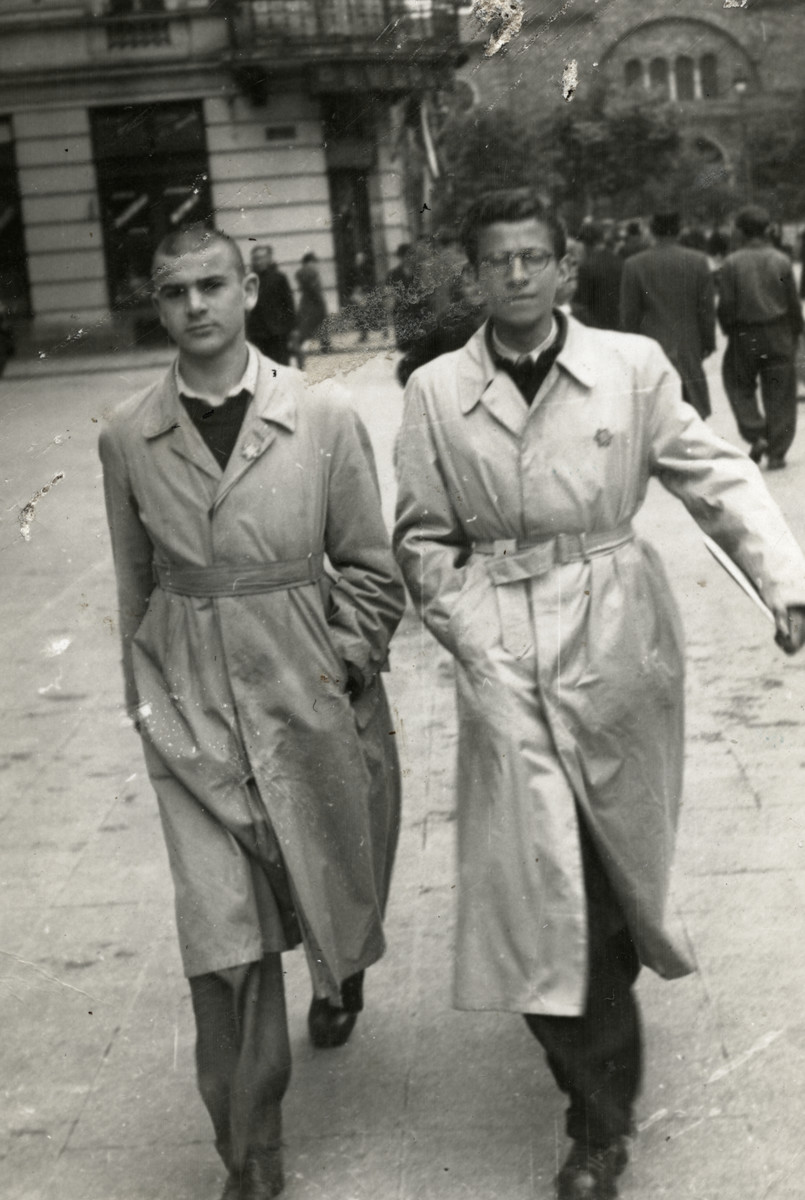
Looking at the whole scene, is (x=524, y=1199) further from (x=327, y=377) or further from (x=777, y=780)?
(x=777, y=780)

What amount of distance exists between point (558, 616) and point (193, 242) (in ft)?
3.17

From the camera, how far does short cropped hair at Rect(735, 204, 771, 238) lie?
5.54 m

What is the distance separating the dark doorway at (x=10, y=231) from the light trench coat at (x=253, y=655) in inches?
21.7

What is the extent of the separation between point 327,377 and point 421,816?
5.99ft

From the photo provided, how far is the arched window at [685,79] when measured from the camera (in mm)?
3914

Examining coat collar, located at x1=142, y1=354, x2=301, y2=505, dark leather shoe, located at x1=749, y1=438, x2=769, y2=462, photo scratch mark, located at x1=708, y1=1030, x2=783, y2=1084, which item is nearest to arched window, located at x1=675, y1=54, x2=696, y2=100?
coat collar, located at x1=142, y1=354, x2=301, y2=505

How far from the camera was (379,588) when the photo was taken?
3225mm

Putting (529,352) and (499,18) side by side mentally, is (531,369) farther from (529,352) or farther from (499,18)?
(499,18)

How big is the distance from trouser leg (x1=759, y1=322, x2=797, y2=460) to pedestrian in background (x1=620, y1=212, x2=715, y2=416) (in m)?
1.15

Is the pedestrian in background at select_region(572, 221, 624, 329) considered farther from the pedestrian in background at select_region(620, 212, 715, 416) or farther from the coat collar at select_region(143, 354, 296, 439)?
the coat collar at select_region(143, 354, 296, 439)

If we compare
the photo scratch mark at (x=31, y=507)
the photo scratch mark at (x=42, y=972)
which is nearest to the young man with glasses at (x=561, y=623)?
the photo scratch mark at (x=31, y=507)

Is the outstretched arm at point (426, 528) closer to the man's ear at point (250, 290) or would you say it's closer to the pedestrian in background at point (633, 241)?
the man's ear at point (250, 290)

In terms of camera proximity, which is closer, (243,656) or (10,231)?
(243,656)

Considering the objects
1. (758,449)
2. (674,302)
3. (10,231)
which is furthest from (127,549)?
(758,449)
